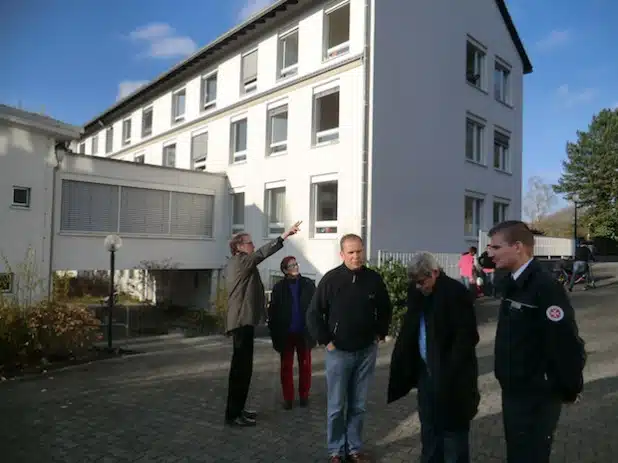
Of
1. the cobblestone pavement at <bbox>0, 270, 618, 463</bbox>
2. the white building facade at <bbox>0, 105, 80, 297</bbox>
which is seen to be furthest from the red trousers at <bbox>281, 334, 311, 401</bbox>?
the white building facade at <bbox>0, 105, 80, 297</bbox>

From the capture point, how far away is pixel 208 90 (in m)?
21.9

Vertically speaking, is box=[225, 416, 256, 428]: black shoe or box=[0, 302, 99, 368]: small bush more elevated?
box=[0, 302, 99, 368]: small bush

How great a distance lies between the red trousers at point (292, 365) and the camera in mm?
5855

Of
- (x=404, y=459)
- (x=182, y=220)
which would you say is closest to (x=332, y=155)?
(x=182, y=220)

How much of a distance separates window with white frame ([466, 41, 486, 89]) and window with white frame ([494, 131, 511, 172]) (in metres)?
2.25

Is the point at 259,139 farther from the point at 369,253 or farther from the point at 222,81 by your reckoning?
the point at 369,253

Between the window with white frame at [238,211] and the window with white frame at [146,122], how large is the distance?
9082 millimetres

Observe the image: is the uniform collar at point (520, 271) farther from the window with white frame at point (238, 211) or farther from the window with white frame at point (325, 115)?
the window with white frame at point (238, 211)

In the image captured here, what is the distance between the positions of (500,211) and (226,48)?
1308 cm

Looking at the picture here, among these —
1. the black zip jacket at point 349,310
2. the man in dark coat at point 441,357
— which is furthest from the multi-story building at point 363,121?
the man in dark coat at point 441,357

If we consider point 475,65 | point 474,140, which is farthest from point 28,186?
point 475,65

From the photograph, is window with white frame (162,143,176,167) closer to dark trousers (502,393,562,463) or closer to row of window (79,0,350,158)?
row of window (79,0,350,158)

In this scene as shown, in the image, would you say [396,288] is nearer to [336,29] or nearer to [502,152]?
[336,29]

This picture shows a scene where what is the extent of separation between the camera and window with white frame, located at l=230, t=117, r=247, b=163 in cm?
1980
